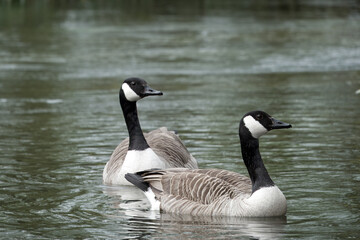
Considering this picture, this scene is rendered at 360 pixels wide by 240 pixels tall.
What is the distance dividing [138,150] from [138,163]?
0.68 feet

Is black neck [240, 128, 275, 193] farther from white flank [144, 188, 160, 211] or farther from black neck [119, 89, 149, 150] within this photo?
black neck [119, 89, 149, 150]

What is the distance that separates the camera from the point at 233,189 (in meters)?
8.93

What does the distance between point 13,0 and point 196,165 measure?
137 feet

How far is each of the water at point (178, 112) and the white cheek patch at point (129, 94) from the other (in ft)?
3.71

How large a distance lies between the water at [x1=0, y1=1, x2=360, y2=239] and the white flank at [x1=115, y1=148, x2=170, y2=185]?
173mm

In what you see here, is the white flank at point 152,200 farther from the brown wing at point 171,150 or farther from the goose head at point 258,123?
the brown wing at point 171,150

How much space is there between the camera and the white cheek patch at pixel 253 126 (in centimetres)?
893

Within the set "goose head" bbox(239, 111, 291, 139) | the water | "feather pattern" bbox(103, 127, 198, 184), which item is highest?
"goose head" bbox(239, 111, 291, 139)

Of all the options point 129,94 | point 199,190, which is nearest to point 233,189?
point 199,190

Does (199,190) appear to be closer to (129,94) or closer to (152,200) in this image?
(152,200)

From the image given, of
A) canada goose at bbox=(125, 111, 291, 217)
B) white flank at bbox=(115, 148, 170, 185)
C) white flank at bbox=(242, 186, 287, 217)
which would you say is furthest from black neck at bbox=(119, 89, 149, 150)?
white flank at bbox=(242, 186, 287, 217)

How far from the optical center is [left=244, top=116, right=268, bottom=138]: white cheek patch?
29.3 feet

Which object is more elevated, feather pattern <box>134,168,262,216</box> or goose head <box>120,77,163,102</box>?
goose head <box>120,77,163,102</box>

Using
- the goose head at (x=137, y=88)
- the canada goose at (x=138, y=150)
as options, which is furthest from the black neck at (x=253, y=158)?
the goose head at (x=137, y=88)
